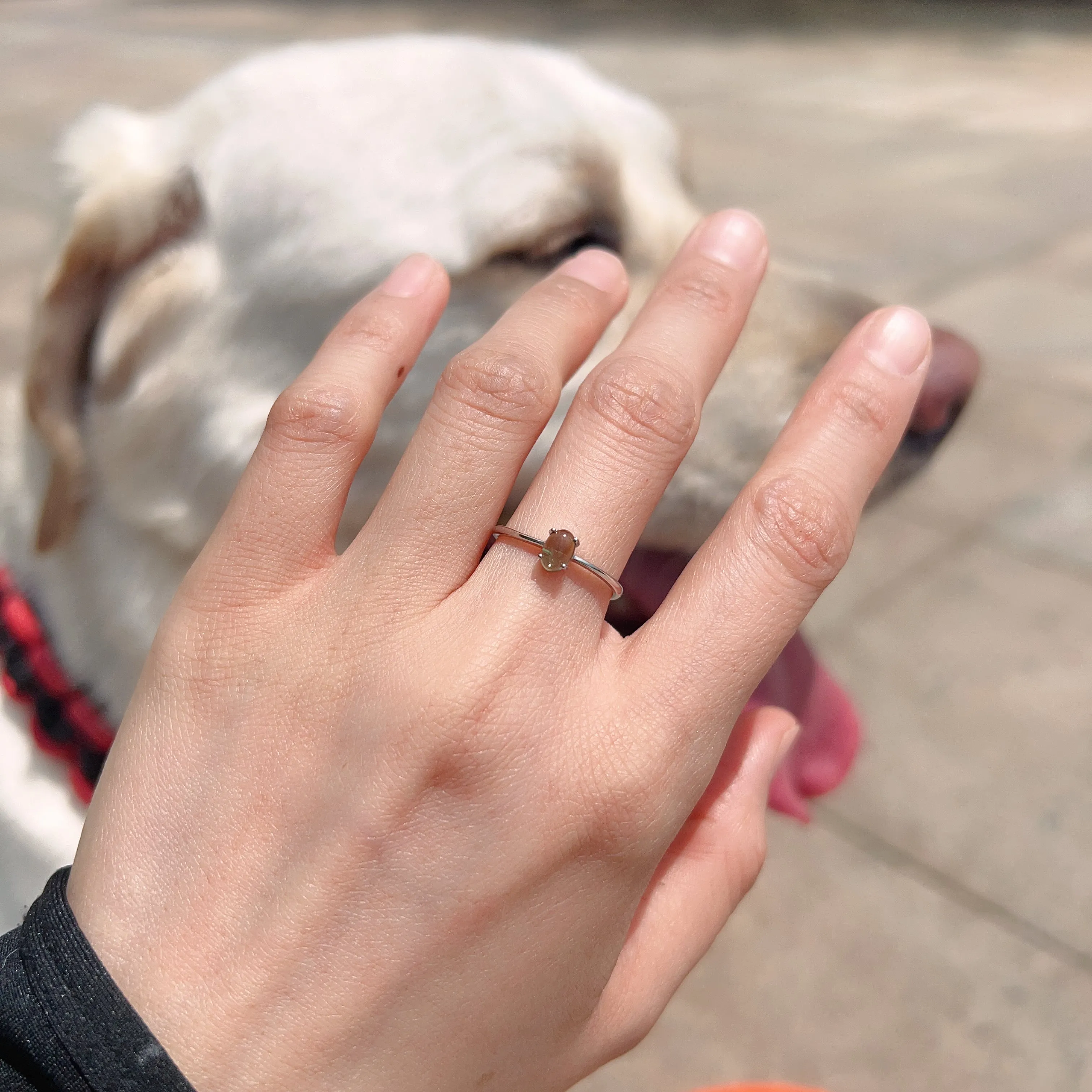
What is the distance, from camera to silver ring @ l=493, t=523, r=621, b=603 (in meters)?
0.87

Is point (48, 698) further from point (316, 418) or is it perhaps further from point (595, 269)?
point (595, 269)

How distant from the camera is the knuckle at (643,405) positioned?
3.06 feet

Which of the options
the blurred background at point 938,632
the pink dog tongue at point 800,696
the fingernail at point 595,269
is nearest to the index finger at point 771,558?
the fingernail at point 595,269

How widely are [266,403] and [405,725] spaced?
31.7 inches

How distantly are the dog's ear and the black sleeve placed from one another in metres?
0.86

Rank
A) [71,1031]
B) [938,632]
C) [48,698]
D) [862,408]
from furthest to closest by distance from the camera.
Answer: [938,632] → [48,698] → [862,408] → [71,1031]

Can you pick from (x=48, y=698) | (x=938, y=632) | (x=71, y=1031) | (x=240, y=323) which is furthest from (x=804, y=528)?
(x=938, y=632)

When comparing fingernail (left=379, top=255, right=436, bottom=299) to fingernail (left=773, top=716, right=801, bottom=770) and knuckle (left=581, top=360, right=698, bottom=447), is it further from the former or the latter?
fingernail (left=773, top=716, right=801, bottom=770)

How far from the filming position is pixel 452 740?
80 cm

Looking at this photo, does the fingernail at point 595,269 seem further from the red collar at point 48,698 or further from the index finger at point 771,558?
the red collar at point 48,698

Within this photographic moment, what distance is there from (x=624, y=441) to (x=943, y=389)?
74 centimetres

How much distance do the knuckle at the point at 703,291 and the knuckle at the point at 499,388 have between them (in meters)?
0.21

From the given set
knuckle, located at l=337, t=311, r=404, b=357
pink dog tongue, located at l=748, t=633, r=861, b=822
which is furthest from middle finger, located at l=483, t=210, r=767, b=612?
pink dog tongue, located at l=748, t=633, r=861, b=822

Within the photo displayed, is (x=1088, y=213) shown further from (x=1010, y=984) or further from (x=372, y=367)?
(x=372, y=367)
